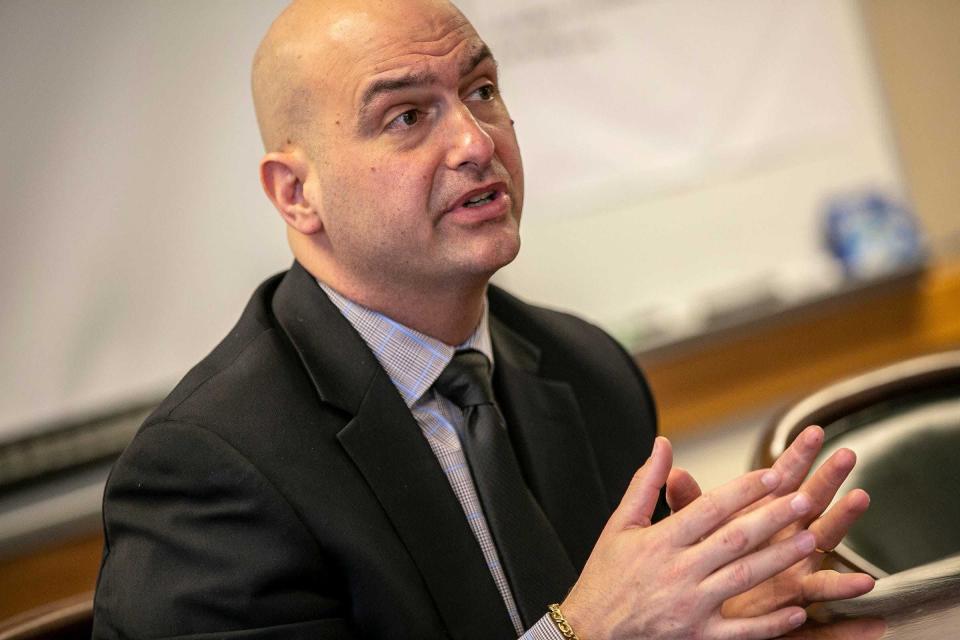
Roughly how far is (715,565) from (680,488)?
0.64 ft

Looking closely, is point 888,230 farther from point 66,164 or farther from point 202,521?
point 202,521

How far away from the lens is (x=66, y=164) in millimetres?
2838

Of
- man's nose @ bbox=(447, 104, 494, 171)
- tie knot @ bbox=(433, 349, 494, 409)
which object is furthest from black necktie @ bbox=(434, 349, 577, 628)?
man's nose @ bbox=(447, 104, 494, 171)

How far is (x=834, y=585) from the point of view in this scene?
1395mm

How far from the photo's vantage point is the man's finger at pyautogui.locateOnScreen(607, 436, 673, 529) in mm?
1439

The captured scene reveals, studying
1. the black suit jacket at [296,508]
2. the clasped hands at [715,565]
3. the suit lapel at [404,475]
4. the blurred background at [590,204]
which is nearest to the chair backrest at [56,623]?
the black suit jacket at [296,508]

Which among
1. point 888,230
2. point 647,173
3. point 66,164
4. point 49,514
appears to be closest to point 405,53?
point 66,164

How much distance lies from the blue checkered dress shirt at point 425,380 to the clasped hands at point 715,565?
301mm

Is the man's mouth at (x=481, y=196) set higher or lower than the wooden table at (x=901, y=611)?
higher

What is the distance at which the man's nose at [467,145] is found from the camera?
1.66 metres

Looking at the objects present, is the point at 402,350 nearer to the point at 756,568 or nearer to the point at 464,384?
the point at 464,384

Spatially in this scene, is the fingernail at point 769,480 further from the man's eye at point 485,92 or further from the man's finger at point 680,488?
the man's eye at point 485,92

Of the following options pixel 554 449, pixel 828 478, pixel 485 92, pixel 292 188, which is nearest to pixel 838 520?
pixel 828 478

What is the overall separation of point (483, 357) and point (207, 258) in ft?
4.68
